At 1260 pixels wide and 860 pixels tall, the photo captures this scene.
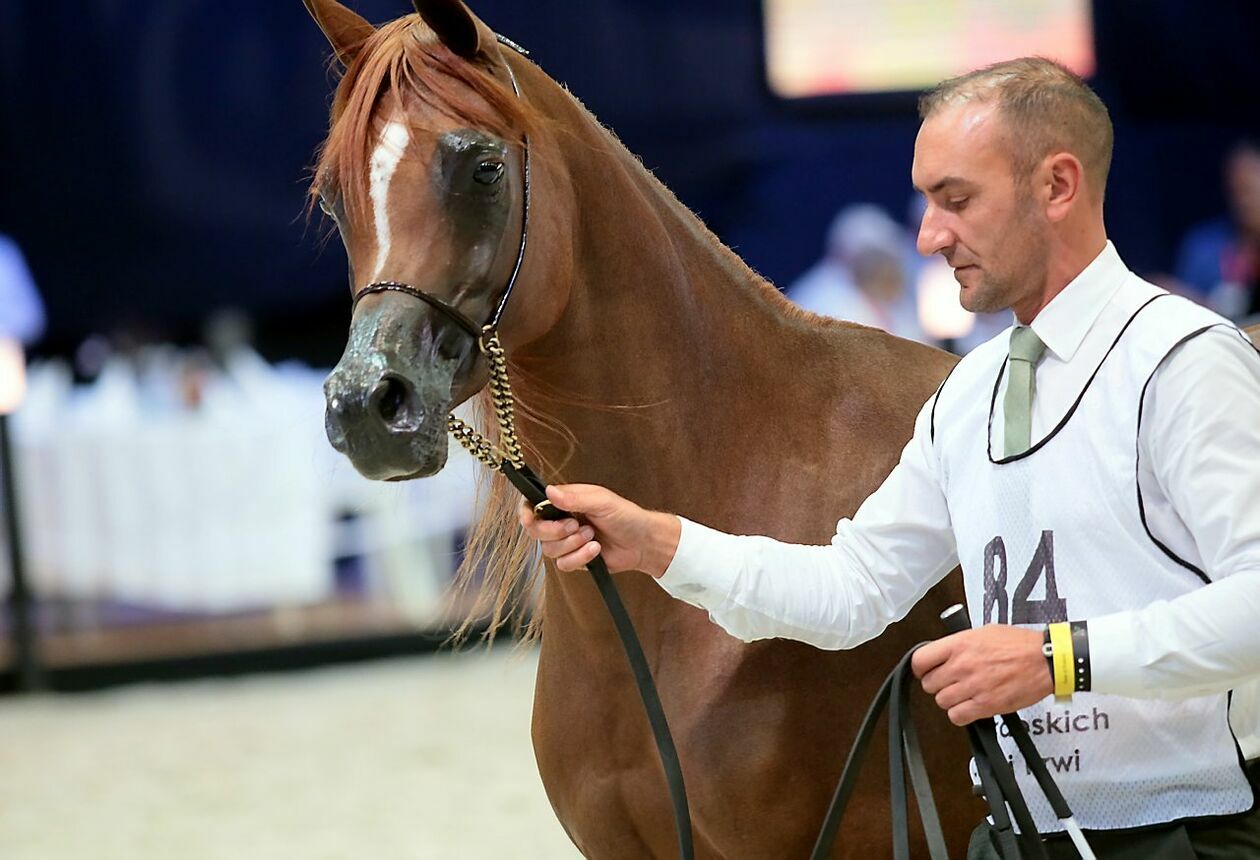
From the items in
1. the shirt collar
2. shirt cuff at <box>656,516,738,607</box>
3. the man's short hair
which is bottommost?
shirt cuff at <box>656,516,738,607</box>

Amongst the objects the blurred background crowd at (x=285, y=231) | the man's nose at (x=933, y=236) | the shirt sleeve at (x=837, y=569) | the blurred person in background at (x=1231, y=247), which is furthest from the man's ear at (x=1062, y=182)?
the blurred person in background at (x=1231, y=247)

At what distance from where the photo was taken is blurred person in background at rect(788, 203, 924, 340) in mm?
7082

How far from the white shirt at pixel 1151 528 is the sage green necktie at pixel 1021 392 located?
0.01 metres

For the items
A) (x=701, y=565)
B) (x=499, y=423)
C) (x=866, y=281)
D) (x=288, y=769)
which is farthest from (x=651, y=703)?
(x=866, y=281)

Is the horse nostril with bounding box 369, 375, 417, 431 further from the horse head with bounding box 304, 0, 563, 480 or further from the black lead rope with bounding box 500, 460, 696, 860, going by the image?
the black lead rope with bounding box 500, 460, 696, 860

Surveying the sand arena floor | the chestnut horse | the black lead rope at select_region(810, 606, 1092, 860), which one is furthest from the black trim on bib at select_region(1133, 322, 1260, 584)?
the sand arena floor

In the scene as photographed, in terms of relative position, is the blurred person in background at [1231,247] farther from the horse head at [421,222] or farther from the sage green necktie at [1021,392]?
the horse head at [421,222]

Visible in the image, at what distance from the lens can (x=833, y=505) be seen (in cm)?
202

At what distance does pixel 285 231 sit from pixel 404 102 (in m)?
6.93

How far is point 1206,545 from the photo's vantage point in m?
1.40

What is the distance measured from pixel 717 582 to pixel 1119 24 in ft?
26.8

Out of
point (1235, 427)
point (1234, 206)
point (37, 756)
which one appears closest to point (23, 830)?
point (37, 756)

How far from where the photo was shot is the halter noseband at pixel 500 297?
1616mm

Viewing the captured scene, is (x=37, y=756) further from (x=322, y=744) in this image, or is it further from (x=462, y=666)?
(x=462, y=666)
